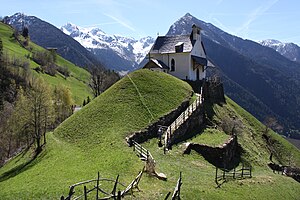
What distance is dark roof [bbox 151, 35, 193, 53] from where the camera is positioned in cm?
8588

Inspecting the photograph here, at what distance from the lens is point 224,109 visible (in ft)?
267

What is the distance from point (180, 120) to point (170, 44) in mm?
34963

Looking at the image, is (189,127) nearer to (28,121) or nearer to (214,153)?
(214,153)

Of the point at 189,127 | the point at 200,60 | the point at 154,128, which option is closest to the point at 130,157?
the point at 154,128

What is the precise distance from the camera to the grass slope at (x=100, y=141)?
120 feet

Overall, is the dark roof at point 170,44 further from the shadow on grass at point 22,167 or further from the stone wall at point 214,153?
the shadow on grass at point 22,167

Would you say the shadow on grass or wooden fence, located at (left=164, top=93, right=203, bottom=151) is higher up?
wooden fence, located at (left=164, top=93, right=203, bottom=151)

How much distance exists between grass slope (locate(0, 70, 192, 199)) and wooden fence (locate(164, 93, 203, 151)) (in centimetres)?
271

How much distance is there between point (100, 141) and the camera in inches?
1956

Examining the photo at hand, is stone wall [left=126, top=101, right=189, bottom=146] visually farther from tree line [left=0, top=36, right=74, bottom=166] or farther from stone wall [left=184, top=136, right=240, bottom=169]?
tree line [left=0, top=36, right=74, bottom=166]

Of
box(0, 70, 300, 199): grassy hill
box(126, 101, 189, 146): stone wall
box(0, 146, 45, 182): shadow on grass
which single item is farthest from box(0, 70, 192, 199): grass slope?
box(126, 101, 189, 146): stone wall

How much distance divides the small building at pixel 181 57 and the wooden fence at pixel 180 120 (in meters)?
15.4

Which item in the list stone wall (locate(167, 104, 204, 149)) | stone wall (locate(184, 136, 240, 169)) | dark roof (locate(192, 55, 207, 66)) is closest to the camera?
stone wall (locate(184, 136, 240, 169))

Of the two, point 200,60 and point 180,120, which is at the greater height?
point 200,60
